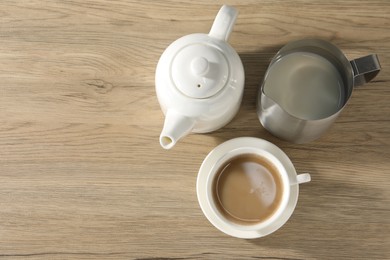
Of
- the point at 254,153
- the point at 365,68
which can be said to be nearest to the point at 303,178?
the point at 254,153

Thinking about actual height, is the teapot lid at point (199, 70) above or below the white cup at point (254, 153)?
above

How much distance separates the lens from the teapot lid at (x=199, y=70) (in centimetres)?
77

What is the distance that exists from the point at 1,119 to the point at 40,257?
0.25 m

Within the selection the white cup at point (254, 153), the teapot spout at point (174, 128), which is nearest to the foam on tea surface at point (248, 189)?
the white cup at point (254, 153)

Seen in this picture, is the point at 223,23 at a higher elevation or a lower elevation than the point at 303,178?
higher

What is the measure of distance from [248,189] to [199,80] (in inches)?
8.5

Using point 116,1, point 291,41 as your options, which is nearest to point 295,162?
point 291,41

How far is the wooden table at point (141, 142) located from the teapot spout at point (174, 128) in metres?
0.12

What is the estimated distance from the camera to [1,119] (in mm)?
928

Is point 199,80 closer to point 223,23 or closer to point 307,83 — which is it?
point 223,23

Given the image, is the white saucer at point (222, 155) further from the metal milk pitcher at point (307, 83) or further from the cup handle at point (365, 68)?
the cup handle at point (365, 68)

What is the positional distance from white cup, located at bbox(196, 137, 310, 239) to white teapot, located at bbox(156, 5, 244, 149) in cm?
7

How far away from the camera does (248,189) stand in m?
0.87

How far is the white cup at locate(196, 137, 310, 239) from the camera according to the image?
0.84 meters
